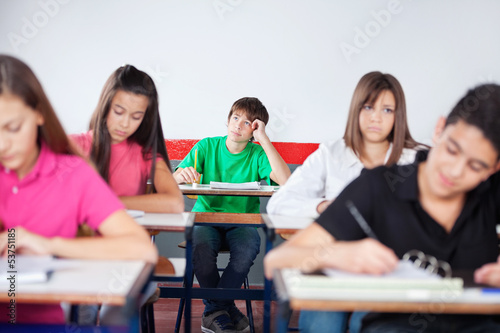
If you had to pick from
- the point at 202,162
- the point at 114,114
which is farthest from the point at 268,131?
the point at 114,114

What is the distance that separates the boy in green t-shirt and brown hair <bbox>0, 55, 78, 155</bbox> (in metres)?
1.38

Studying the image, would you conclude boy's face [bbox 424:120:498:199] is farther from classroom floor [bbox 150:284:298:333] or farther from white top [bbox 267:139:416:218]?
classroom floor [bbox 150:284:298:333]

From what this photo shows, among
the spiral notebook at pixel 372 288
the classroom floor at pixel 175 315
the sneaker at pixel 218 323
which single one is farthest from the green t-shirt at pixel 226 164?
the spiral notebook at pixel 372 288

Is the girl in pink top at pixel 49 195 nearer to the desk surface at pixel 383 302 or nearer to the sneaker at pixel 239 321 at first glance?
the desk surface at pixel 383 302

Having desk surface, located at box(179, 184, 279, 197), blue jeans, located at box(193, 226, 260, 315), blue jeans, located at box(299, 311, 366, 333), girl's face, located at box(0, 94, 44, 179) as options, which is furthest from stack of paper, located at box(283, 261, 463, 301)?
desk surface, located at box(179, 184, 279, 197)

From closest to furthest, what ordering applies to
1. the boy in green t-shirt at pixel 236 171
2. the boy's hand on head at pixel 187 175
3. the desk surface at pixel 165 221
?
the desk surface at pixel 165 221
the boy in green t-shirt at pixel 236 171
the boy's hand on head at pixel 187 175

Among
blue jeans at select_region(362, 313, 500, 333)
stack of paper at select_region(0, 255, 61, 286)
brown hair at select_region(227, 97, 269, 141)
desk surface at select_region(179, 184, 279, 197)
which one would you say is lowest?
desk surface at select_region(179, 184, 279, 197)

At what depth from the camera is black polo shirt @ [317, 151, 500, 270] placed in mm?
1231

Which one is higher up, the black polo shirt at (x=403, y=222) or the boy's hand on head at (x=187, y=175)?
the black polo shirt at (x=403, y=222)

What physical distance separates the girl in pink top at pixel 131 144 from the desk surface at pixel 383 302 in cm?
122

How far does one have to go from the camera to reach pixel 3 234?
46.6 inches

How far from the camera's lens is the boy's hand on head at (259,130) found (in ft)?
10.2

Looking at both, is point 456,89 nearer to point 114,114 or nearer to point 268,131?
point 268,131

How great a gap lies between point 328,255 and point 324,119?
295 cm
